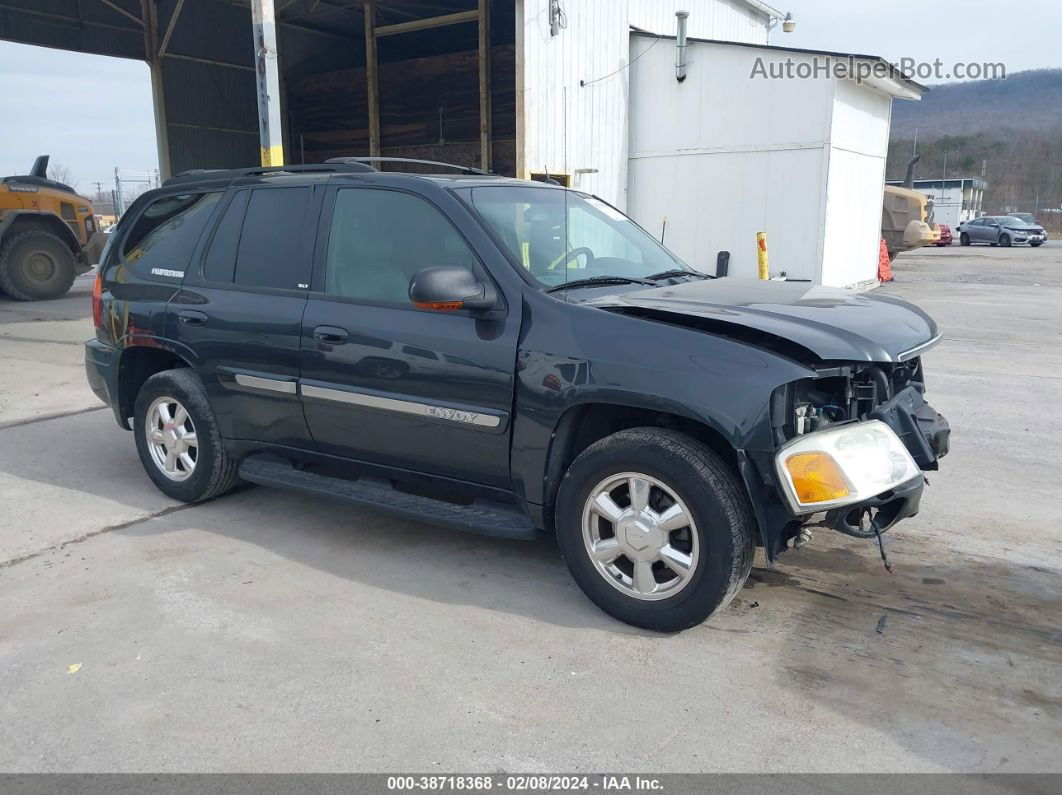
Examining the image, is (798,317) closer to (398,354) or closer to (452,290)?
(452,290)

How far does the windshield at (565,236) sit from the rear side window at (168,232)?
184 cm

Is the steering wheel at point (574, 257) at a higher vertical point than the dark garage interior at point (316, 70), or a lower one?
lower

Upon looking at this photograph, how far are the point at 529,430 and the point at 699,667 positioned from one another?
3.87 feet

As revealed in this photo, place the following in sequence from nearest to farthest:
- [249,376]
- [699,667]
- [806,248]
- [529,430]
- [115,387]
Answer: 1. [699,667]
2. [529,430]
3. [249,376]
4. [115,387]
5. [806,248]

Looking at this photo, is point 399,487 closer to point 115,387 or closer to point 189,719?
point 189,719

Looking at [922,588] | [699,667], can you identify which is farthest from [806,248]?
[699,667]

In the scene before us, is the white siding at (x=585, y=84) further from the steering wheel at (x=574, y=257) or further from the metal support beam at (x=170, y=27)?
the metal support beam at (x=170, y=27)

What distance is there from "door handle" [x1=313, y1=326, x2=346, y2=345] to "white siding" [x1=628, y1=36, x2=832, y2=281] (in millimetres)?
11716

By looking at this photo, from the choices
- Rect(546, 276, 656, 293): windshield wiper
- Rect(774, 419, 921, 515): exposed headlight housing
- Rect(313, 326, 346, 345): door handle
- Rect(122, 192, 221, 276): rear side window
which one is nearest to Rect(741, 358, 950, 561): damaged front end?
Rect(774, 419, 921, 515): exposed headlight housing

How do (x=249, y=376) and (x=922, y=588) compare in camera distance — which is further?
(x=249, y=376)

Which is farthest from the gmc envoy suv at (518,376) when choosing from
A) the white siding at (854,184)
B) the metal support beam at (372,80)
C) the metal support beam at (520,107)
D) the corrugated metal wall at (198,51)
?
the corrugated metal wall at (198,51)

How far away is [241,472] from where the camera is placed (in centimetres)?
491

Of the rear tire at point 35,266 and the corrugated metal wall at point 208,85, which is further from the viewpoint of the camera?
the corrugated metal wall at point 208,85

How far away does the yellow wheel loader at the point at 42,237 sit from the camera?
1544 centimetres
